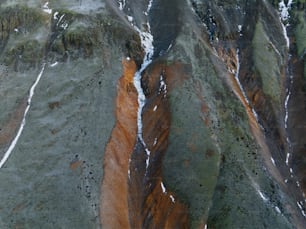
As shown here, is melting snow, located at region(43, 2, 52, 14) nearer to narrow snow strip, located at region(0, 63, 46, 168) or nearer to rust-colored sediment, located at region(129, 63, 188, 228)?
narrow snow strip, located at region(0, 63, 46, 168)

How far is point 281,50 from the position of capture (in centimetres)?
8781

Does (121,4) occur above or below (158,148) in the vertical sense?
above

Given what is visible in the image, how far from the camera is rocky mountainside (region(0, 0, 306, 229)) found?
5522 centimetres

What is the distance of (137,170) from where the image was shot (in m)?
61.3

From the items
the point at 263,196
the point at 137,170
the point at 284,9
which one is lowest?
the point at 263,196

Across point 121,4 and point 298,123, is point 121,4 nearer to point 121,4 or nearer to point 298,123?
point 121,4

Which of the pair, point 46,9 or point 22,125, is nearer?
point 22,125

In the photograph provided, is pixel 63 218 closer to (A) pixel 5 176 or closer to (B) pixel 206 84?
(A) pixel 5 176

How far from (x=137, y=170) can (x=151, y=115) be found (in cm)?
1005

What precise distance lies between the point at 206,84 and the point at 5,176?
113 feet

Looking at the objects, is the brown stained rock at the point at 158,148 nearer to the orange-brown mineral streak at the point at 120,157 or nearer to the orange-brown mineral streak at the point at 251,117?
the orange-brown mineral streak at the point at 120,157

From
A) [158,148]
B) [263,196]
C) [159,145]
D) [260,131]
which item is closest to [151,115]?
[159,145]

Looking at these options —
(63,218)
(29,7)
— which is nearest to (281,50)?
(29,7)

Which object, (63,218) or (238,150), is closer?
(63,218)
